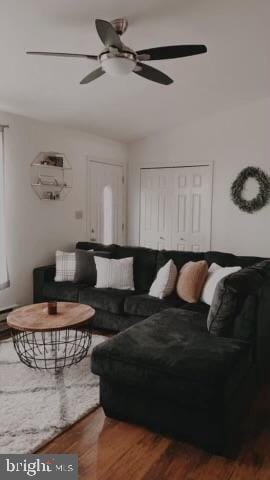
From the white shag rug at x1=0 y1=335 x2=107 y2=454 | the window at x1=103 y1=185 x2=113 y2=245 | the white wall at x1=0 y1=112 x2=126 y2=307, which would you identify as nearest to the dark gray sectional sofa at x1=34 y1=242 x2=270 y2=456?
the white shag rug at x1=0 y1=335 x2=107 y2=454

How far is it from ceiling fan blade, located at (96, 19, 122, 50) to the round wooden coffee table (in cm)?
195

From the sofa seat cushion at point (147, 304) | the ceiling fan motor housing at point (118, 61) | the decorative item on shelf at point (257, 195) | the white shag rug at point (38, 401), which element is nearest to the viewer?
the white shag rug at point (38, 401)

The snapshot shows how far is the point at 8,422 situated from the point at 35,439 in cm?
28

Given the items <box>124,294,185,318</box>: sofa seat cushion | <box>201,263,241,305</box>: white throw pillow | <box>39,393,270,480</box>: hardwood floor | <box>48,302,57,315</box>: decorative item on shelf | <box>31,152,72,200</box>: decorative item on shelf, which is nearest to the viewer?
<box>39,393,270,480</box>: hardwood floor

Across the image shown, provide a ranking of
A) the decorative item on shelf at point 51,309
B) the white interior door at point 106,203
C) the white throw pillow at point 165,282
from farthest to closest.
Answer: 1. the white interior door at point 106,203
2. the white throw pillow at point 165,282
3. the decorative item on shelf at point 51,309

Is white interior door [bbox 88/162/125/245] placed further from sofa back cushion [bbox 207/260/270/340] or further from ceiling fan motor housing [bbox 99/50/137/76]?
sofa back cushion [bbox 207/260/270/340]

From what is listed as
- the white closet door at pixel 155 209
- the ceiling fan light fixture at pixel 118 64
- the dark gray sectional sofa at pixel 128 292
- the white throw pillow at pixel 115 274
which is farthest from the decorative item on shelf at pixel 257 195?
the ceiling fan light fixture at pixel 118 64

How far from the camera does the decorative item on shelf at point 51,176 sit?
15.3 feet

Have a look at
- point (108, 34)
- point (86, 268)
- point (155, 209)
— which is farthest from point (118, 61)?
point (155, 209)

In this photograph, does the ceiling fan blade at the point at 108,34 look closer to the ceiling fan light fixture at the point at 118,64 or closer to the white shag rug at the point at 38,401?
the ceiling fan light fixture at the point at 118,64

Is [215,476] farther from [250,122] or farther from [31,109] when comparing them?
[250,122]

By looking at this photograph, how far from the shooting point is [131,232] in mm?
6477

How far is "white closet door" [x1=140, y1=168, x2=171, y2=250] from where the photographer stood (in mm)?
6094

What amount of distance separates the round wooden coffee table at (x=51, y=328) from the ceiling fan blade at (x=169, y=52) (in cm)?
198
